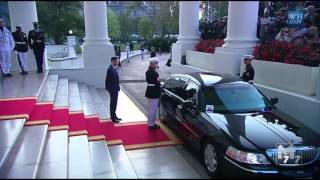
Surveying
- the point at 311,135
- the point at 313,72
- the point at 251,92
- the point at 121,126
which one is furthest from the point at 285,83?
the point at 121,126

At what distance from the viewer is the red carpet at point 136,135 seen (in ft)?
22.7

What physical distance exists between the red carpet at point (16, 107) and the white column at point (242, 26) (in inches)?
263

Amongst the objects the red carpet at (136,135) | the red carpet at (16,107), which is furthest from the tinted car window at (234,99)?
the red carpet at (16,107)

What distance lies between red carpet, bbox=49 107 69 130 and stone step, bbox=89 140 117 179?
0.74m

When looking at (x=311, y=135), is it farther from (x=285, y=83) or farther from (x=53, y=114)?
(x=53, y=114)

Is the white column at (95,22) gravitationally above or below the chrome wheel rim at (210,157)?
above

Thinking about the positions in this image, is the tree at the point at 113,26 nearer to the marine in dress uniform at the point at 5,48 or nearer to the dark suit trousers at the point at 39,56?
the dark suit trousers at the point at 39,56

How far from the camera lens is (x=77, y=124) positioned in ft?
22.3

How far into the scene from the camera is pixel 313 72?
7371mm

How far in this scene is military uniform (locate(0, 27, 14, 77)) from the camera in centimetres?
1038

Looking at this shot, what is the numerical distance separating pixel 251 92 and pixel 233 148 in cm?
189

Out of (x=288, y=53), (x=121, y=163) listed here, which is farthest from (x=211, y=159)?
(x=288, y=53)

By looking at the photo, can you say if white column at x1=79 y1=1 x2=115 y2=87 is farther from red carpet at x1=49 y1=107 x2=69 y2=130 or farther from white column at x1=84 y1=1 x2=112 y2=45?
red carpet at x1=49 y1=107 x2=69 y2=130

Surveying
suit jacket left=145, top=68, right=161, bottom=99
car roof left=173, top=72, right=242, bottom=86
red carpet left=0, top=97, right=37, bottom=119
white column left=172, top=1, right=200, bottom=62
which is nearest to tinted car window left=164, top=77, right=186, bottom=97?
car roof left=173, top=72, right=242, bottom=86
